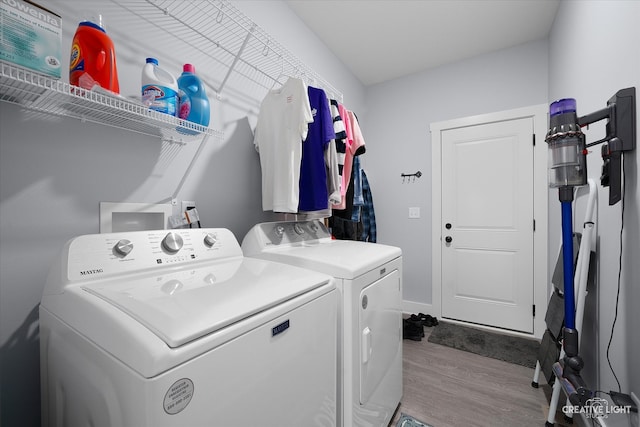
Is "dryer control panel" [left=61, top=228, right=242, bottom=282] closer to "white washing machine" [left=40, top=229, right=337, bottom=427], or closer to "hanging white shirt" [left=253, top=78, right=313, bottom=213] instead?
"white washing machine" [left=40, top=229, right=337, bottom=427]

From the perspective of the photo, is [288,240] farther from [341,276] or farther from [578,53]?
[578,53]

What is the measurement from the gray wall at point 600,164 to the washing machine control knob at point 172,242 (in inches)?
67.0

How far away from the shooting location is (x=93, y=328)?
1.95ft

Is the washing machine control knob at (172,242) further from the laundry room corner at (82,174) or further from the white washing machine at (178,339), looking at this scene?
the laundry room corner at (82,174)

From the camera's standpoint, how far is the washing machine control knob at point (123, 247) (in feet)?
2.90

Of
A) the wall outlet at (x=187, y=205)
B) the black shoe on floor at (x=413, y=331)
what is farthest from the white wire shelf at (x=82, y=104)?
the black shoe on floor at (x=413, y=331)

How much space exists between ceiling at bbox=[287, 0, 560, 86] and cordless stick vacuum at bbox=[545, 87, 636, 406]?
1.51 metres

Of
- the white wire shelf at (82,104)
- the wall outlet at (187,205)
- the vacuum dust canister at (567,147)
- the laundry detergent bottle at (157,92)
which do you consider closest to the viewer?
the white wire shelf at (82,104)

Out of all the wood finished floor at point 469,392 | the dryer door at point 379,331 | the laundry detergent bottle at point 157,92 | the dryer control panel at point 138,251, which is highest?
the laundry detergent bottle at point 157,92

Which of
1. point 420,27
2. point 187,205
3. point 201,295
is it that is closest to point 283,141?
point 187,205

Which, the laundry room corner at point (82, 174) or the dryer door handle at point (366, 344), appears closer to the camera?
the laundry room corner at point (82, 174)

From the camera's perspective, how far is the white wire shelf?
71cm

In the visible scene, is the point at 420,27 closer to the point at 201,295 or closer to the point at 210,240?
the point at 210,240

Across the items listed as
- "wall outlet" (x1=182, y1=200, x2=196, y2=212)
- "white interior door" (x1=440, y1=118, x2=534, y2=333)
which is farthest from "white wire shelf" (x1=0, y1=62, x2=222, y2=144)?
"white interior door" (x1=440, y1=118, x2=534, y2=333)
